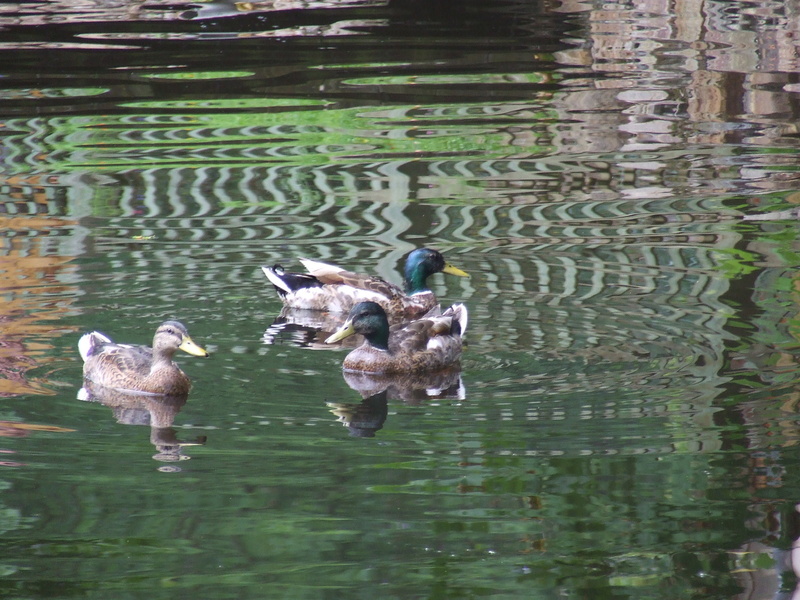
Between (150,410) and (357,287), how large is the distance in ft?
7.26

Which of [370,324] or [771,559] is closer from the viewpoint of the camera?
[771,559]

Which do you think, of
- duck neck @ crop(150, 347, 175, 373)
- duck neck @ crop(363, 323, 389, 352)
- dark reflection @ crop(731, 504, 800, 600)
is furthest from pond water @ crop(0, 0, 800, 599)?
duck neck @ crop(363, 323, 389, 352)

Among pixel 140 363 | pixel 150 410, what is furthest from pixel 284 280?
pixel 150 410

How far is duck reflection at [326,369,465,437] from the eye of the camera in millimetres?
6410

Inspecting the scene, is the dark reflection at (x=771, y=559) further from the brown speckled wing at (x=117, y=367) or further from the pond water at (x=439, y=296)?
the brown speckled wing at (x=117, y=367)

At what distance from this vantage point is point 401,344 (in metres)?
7.64

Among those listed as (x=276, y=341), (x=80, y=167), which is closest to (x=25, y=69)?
(x=80, y=167)

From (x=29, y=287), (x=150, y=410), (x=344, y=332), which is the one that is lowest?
(x=150, y=410)

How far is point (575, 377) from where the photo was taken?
667cm

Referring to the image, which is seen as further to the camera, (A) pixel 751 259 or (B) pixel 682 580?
(A) pixel 751 259

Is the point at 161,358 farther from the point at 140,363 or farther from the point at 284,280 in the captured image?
the point at 284,280

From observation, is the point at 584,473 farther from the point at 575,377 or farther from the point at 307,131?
the point at 307,131

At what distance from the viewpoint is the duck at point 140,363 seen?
22.3ft

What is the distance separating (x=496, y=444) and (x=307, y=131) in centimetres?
744
